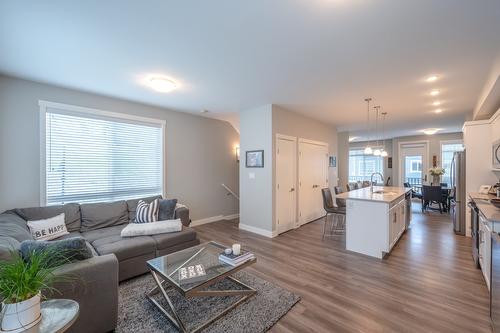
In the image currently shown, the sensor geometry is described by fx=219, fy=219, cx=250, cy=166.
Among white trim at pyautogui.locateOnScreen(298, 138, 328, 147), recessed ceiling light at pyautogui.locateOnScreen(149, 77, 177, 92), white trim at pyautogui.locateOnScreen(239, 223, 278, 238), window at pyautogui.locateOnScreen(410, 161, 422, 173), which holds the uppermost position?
recessed ceiling light at pyautogui.locateOnScreen(149, 77, 177, 92)

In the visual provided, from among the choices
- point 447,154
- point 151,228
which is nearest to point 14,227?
point 151,228

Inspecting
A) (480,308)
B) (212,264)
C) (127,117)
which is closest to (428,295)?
(480,308)

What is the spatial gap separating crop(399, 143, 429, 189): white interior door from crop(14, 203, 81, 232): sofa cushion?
10.3 metres

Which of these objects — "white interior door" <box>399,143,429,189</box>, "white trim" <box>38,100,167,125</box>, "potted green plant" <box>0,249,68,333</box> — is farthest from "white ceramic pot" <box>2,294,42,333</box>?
"white interior door" <box>399,143,429,189</box>

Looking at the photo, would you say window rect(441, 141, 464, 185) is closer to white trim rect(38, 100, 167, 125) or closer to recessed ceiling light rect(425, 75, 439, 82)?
recessed ceiling light rect(425, 75, 439, 82)

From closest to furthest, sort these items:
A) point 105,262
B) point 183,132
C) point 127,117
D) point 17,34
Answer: point 105,262 < point 17,34 < point 127,117 < point 183,132

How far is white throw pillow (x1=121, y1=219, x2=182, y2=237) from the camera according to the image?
9.68 feet

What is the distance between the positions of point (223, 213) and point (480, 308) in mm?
4685

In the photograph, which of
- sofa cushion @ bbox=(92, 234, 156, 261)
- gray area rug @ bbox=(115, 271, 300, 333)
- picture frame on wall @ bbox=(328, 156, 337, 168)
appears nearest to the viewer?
gray area rug @ bbox=(115, 271, 300, 333)

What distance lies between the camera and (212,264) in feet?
7.25

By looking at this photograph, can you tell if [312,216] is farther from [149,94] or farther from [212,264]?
[149,94]

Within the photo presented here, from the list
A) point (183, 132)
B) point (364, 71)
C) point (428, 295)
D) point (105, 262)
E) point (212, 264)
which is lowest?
point (428, 295)

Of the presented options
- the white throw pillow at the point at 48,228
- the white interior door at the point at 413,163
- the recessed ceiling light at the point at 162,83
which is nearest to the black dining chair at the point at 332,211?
the recessed ceiling light at the point at 162,83

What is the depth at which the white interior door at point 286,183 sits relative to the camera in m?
4.49
